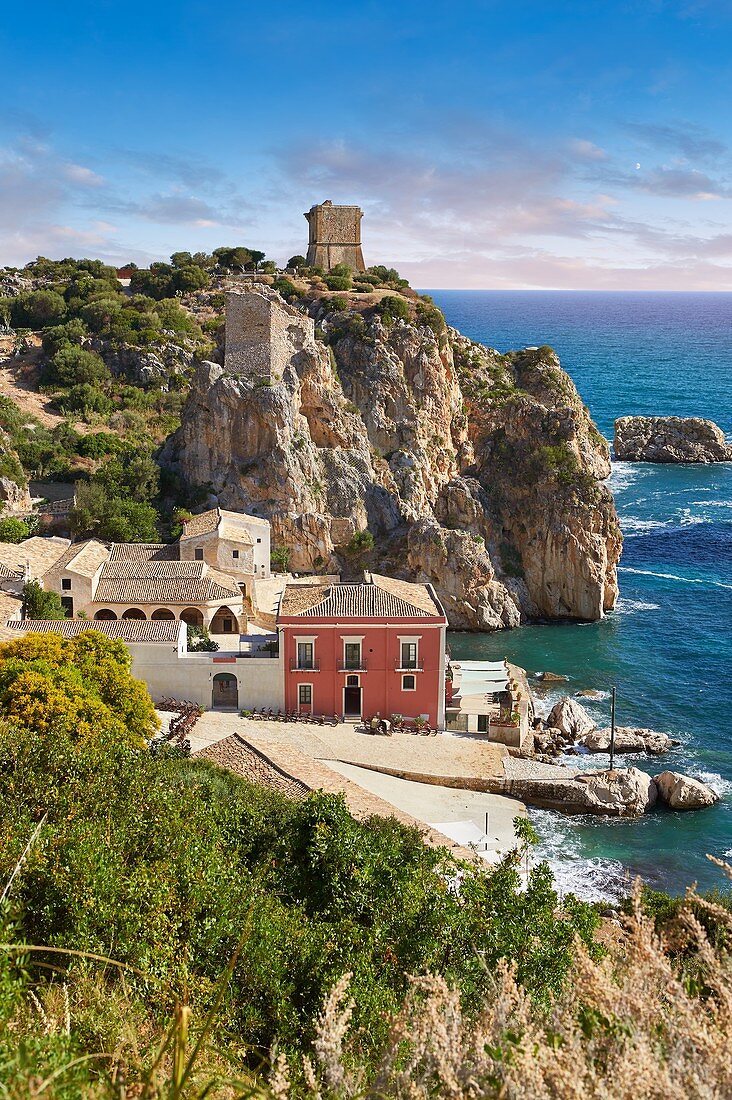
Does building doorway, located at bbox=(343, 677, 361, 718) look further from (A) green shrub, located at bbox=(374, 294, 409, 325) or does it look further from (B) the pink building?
(A) green shrub, located at bbox=(374, 294, 409, 325)

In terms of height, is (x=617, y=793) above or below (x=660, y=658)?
below

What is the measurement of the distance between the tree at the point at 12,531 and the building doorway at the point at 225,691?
1382cm

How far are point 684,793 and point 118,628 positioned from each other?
17777mm

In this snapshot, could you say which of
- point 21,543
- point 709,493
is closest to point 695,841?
point 21,543

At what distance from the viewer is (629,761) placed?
28.0 metres

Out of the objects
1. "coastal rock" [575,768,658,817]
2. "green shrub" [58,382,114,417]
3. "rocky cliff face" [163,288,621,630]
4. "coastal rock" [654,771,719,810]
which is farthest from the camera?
"green shrub" [58,382,114,417]

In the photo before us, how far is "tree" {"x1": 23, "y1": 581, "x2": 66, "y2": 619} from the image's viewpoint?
29.5 m

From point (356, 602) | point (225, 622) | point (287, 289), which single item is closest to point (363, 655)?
point (356, 602)

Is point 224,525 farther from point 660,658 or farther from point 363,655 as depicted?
point 660,658

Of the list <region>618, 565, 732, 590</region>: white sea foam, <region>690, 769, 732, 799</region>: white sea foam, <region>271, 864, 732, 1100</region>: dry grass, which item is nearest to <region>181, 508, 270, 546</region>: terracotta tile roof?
<region>690, 769, 732, 799</region>: white sea foam

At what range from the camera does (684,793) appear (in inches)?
990

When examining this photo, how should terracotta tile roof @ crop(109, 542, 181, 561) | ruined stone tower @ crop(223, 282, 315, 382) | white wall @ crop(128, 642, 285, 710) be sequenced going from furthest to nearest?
1. ruined stone tower @ crop(223, 282, 315, 382)
2. terracotta tile roof @ crop(109, 542, 181, 561)
3. white wall @ crop(128, 642, 285, 710)

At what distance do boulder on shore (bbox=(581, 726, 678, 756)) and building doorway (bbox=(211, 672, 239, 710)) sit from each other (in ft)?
38.0

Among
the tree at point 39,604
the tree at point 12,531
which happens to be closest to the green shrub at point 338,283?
the tree at point 12,531
